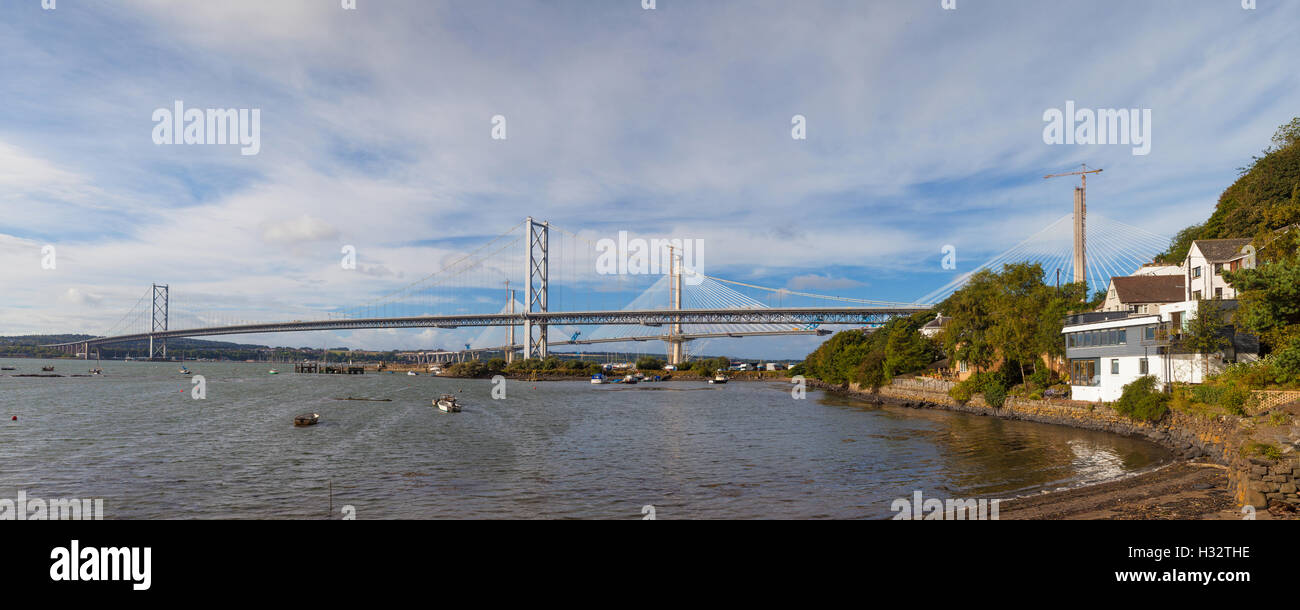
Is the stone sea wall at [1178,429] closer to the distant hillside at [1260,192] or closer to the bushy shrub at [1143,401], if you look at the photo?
the bushy shrub at [1143,401]

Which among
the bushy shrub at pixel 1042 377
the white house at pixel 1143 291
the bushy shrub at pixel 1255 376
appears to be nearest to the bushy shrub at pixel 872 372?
the bushy shrub at pixel 1042 377

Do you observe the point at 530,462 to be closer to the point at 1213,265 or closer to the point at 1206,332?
the point at 1206,332

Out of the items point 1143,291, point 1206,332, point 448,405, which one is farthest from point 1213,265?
point 448,405

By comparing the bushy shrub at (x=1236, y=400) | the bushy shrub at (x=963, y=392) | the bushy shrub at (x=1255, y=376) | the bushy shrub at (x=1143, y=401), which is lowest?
the bushy shrub at (x=963, y=392)

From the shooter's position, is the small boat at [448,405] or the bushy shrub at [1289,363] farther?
the small boat at [448,405]

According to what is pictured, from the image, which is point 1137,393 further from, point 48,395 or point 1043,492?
point 48,395

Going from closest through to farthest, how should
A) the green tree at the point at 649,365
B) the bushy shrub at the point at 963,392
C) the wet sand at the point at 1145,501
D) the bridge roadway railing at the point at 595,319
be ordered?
the wet sand at the point at 1145,501
the bushy shrub at the point at 963,392
the bridge roadway railing at the point at 595,319
the green tree at the point at 649,365
